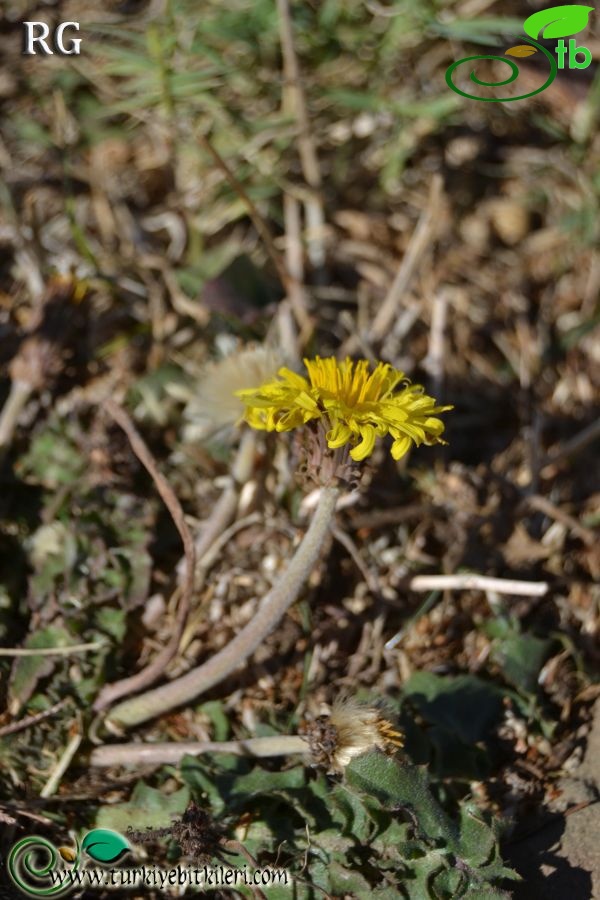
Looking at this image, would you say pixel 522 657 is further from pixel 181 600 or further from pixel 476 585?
pixel 181 600

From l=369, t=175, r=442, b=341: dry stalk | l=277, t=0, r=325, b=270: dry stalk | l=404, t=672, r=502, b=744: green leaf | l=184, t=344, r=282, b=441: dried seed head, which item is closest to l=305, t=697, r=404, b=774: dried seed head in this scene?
l=404, t=672, r=502, b=744: green leaf

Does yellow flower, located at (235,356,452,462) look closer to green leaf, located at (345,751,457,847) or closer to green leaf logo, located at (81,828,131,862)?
green leaf, located at (345,751,457,847)

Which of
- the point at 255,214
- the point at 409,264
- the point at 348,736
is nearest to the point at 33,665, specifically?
the point at 348,736

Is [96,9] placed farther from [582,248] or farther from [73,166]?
[582,248]

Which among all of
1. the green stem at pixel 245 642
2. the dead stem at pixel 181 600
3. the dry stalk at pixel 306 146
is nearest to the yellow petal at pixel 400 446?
the green stem at pixel 245 642

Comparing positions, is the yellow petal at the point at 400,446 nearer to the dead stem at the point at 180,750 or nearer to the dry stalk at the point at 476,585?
the dead stem at the point at 180,750

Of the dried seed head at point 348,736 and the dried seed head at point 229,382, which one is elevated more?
the dried seed head at point 229,382
